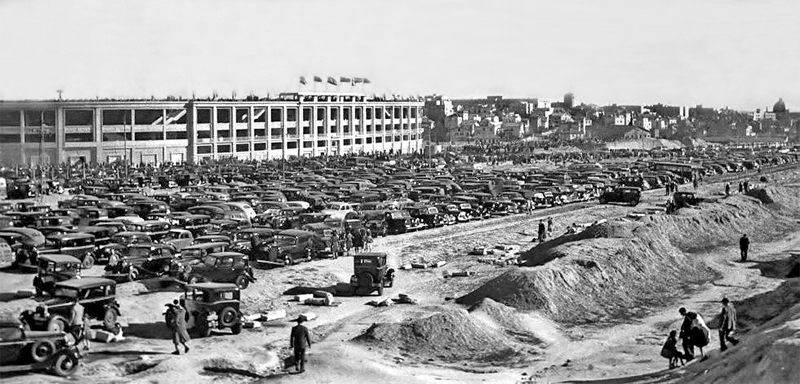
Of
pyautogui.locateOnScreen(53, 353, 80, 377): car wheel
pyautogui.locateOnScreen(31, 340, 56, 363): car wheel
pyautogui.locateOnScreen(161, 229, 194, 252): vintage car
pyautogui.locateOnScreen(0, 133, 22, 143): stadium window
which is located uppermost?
pyautogui.locateOnScreen(0, 133, 22, 143): stadium window

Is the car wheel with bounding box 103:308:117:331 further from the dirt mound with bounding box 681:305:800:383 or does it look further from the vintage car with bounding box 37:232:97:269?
the dirt mound with bounding box 681:305:800:383

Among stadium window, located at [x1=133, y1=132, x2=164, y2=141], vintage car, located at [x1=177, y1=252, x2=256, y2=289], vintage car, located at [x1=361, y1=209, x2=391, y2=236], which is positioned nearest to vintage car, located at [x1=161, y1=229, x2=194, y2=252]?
vintage car, located at [x1=177, y1=252, x2=256, y2=289]

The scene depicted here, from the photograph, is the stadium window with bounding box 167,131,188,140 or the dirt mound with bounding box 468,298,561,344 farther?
the stadium window with bounding box 167,131,188,140

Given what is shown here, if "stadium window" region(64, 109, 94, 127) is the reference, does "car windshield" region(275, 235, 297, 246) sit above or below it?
below

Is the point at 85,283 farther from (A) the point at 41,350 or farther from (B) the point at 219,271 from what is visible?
(B) the point at 219,271

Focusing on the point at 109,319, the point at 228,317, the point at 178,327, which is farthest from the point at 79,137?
the point at 178,327

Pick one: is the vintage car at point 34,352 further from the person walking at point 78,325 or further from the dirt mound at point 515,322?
the dirt mound at point 515,322
